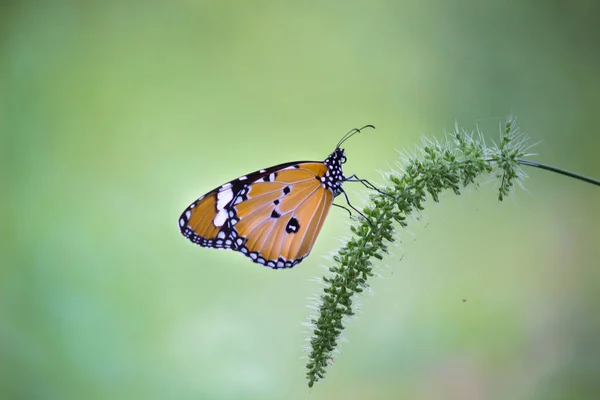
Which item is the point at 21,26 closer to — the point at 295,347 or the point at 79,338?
the point at 79,338

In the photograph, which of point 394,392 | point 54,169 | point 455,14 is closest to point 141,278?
point 54,169

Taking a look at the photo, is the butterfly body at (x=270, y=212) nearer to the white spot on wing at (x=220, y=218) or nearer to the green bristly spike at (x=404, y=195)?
the white spot on wing at (x=220, y=218)

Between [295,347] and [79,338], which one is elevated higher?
[295,347]

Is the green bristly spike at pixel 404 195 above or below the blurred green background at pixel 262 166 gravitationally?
below

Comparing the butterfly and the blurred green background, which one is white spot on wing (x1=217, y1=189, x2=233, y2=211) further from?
the blurred green background

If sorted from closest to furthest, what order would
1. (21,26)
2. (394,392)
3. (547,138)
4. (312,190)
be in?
(312,190) → (394,392) → (547,138) → (21,26)

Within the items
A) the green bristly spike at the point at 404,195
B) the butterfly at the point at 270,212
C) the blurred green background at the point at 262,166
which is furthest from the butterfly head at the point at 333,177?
the blurred green background at the point at 262,166

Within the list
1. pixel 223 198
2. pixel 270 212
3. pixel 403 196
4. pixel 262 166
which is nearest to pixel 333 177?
pixel 270 212

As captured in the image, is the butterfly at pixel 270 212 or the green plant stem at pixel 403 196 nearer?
the green plant stem at pixel 403 196
